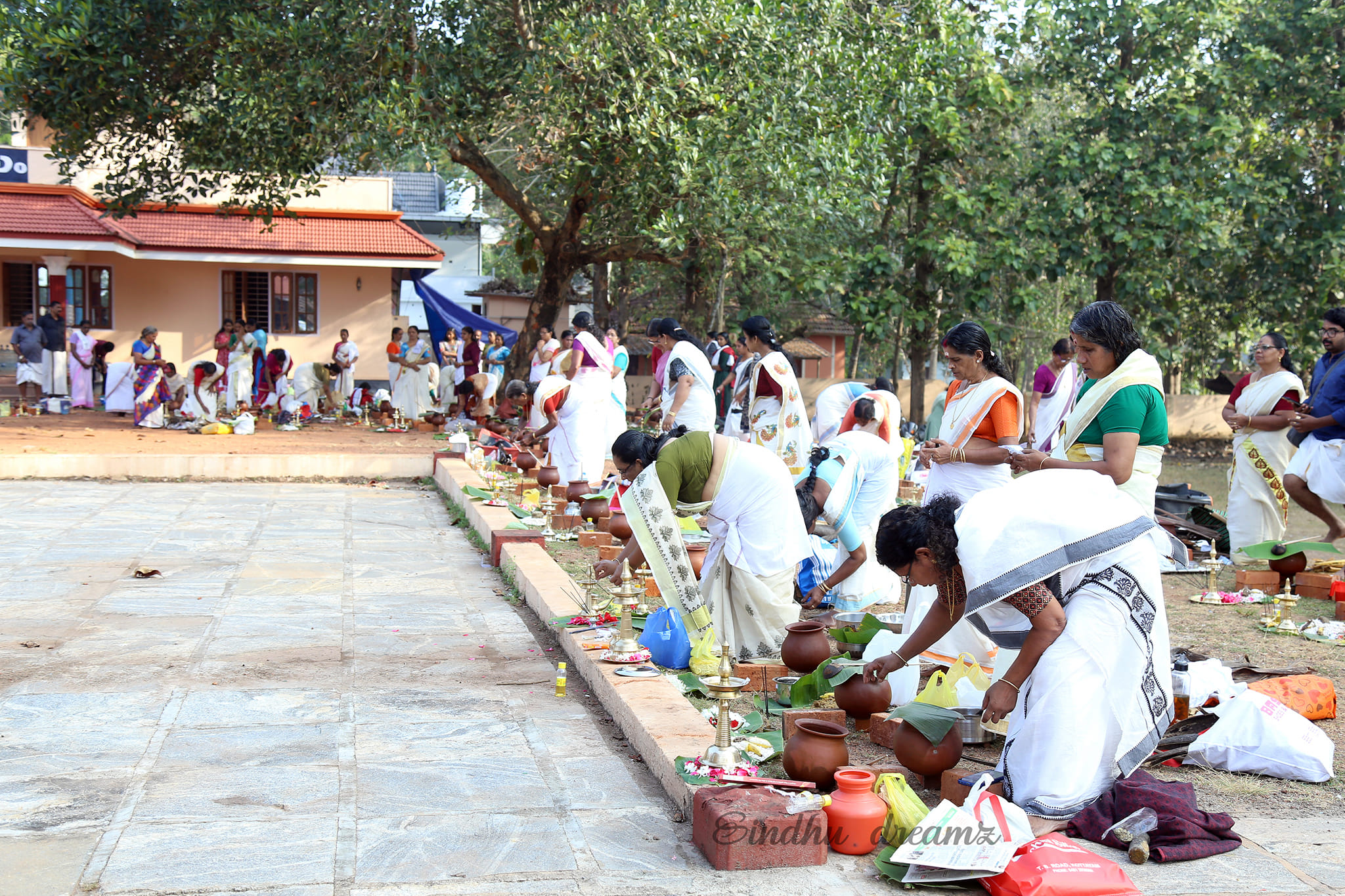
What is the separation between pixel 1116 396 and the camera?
4789 mm

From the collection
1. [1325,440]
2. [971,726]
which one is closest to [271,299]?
[1325,440]

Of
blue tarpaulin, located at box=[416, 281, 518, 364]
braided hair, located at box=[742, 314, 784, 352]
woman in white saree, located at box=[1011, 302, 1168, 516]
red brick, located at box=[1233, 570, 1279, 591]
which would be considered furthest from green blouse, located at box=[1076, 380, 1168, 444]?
blue tarpaulin, located at box=[416, 281, 518, 364]

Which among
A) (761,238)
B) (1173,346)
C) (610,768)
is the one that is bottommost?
(610,768)

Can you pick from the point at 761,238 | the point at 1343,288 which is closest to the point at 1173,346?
the point at 1343,288

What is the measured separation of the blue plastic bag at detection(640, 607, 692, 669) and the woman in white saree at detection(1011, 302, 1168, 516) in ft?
6.01

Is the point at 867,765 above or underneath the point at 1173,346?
underneath

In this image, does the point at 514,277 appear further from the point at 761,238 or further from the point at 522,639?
the point at 522,639

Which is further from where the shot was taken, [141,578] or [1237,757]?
[141,578]

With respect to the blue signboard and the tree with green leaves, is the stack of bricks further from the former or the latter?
the blue signboard

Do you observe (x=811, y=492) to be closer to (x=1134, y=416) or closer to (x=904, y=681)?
(x=904, y=681)

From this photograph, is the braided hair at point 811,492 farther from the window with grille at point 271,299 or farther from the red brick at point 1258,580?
the window with grille at point 271,299

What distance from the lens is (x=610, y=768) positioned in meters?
4.27

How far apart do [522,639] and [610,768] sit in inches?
78.3

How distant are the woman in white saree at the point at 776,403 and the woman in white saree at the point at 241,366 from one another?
1134 cm
